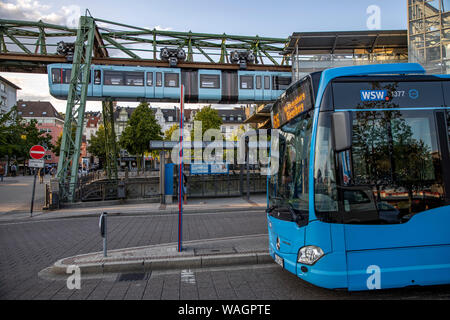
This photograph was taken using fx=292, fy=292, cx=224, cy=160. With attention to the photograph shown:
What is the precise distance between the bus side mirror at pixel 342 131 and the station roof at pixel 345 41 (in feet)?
62.4

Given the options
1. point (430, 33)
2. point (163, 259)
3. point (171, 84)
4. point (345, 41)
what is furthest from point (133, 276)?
point (345, 41)

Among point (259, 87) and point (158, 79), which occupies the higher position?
point (158, 79)

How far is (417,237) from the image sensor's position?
152 inches

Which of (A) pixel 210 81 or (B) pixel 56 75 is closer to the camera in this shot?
(B) pixel 56 75

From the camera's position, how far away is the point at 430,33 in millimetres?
16938

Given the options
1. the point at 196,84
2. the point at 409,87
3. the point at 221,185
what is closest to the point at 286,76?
the point at 196,84

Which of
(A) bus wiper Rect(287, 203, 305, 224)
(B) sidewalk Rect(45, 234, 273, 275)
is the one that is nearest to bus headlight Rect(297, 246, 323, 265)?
(A) bus wiper Rect(287, 203, 305, 224)

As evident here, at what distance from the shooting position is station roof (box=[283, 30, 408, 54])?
20.4 meters

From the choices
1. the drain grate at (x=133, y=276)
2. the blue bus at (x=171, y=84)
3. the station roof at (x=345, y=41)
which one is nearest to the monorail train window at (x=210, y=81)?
the blue bus at (x=171, y=84)

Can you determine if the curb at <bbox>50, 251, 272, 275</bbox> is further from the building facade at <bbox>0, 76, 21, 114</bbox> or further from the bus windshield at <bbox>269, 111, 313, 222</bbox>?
the building facade at <bbox>0, 76, 21, 114</bbox>

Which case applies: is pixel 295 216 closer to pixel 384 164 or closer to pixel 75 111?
pixel 384 164

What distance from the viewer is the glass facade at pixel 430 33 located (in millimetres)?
16297

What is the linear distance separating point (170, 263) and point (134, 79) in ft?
50.2

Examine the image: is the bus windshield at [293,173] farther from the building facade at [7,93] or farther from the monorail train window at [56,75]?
the building facade at [7,93]
